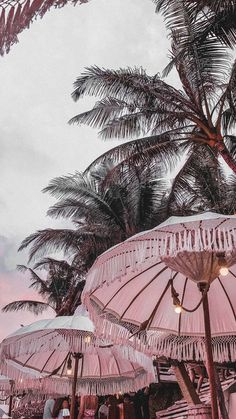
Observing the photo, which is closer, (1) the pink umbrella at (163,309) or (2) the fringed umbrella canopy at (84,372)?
(1) the pink umbrella at (163,309)

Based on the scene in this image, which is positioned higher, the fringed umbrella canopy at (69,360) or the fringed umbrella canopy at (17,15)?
the fringed umbrella canopy at (17,15)

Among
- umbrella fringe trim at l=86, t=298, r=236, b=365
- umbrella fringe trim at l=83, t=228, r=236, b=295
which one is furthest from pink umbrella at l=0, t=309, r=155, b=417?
umbrella fringe trim at l=83, t=228, r=236, b=295

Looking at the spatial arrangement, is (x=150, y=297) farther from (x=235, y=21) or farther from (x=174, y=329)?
(x=235, y=21)

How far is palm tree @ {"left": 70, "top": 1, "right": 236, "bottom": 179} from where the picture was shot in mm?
11836

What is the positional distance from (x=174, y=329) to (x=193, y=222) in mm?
2148

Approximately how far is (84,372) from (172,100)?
24.6 ft

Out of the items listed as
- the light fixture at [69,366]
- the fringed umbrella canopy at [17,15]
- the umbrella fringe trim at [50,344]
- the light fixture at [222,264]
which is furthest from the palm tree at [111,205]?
the fringed umbrella canopy at [17,15]

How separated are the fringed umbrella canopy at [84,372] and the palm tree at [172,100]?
18.3ft

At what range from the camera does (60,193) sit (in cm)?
2003

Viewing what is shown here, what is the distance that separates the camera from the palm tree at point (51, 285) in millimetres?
24734

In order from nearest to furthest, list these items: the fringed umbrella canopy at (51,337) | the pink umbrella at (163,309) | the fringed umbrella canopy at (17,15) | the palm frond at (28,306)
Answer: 1. the fringed umbrella canopy at (17,15)
2. the pink umbrella at (163,309)
3. the fringed umbrella canopy at (51,337)
4. the palm frond at (28,306)

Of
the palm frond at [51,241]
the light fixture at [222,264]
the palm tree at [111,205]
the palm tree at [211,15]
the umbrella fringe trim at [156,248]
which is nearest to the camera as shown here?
the umbrella fringe trim at [156,248]

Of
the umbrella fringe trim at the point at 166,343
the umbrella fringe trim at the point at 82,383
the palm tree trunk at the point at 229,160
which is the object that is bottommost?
the umbrella fringe trim at the point at 82,383

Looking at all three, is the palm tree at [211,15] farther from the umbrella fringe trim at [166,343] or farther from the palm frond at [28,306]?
the palm frond at [28,306]
